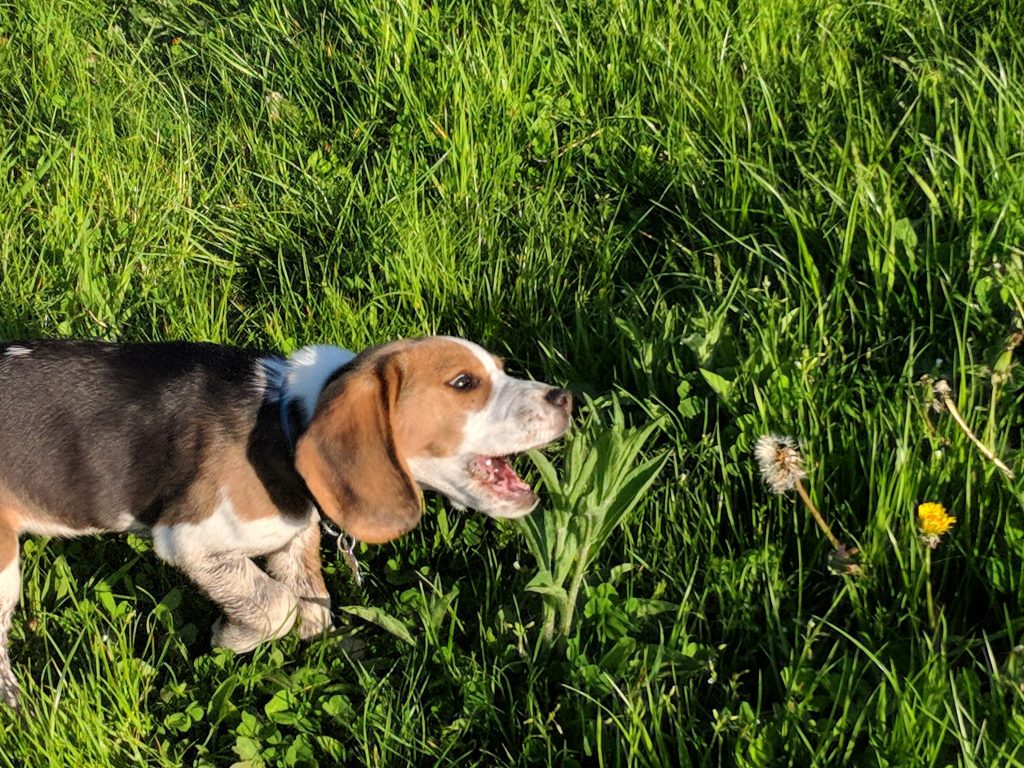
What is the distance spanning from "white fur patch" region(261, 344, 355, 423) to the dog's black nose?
0.57m

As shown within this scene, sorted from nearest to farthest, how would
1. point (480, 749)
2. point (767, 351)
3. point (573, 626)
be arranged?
point (480, 749) → point (573, 626) → point (767, 351)

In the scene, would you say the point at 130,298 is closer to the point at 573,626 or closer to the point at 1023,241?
the point at 573,626

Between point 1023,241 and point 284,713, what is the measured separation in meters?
2.32

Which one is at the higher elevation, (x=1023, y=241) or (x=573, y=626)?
(x=1023, y=241)

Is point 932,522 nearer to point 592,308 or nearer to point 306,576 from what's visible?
point 592,308

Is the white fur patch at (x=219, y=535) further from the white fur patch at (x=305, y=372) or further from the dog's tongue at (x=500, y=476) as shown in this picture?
the dog's tongue at (x=500, y=476)

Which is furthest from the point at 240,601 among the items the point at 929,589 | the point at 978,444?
the point at 978,444

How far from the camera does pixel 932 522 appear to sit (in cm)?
254

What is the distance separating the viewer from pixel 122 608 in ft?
10.6

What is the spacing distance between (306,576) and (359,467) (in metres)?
0.70

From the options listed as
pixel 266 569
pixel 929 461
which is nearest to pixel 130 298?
pixel 266 569

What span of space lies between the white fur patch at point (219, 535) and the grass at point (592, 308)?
257 millimetres

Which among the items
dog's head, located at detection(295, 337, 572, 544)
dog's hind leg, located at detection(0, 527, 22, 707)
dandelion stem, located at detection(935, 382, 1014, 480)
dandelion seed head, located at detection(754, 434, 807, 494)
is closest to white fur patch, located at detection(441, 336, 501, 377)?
dog's head, located at detection(295, 337, 572, 544)

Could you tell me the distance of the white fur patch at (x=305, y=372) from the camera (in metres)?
3.09
